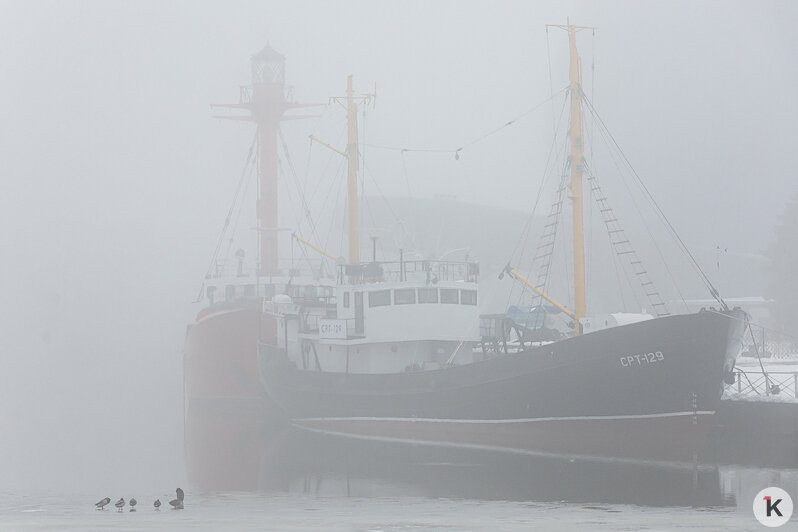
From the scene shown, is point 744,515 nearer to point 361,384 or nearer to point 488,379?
point 488,379

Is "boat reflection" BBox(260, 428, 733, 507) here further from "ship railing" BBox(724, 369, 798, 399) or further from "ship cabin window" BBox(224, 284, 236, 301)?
"ship cabin window" BBox(224, 284, 236, 301)

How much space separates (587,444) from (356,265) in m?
12.3

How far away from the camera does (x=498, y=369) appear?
33000 mm

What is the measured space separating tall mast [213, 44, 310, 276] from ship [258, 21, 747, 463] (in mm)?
15258

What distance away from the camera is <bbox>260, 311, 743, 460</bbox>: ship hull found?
30.2m

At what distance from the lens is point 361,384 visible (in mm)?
37750

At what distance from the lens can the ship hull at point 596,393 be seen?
3016 centimetres

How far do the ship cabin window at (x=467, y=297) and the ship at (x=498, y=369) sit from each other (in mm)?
59

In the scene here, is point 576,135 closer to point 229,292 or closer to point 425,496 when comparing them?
point 425,496

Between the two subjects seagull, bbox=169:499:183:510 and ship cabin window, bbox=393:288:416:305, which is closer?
seagull, bbox=169:499:183:510

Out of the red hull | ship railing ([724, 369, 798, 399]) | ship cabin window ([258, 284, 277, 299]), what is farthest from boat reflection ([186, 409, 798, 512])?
ship cabin window ([258, 284, 277, 299])

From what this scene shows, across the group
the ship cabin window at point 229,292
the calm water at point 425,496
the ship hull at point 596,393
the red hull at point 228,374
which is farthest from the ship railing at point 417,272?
the ship cabin window at point 229,292

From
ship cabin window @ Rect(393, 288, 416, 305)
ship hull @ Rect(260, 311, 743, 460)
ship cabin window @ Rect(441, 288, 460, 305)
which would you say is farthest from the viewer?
ship cabin window @ Rect(441, 288, 460, 305)

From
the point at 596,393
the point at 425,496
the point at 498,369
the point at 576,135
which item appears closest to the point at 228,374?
the point at 498,369
